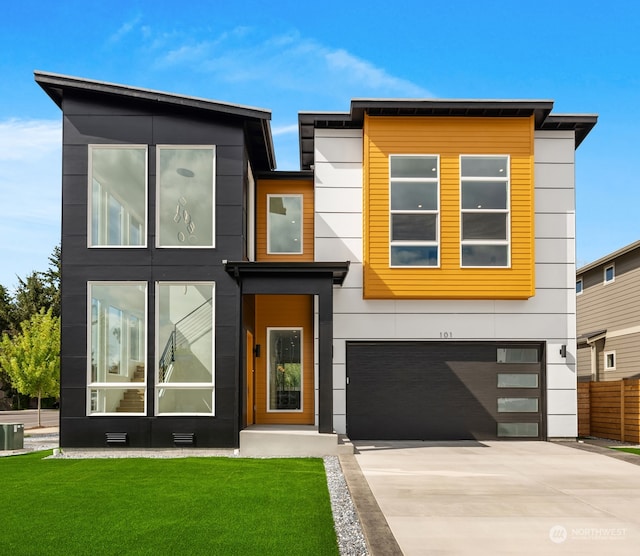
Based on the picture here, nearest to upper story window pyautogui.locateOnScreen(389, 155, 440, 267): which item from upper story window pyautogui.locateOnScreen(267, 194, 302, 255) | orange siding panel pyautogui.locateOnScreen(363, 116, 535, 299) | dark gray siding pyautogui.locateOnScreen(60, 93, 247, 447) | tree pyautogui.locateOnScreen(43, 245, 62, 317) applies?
orange siding panel pyautogui.locateOnScreen(363, 116, 535, 299)

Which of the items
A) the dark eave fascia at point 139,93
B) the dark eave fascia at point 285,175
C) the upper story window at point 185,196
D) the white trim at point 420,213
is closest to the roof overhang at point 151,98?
the dark eave fascia at point 139,93

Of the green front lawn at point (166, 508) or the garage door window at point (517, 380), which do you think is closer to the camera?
the green front lawn at point (166, 508)

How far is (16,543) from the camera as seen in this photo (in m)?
6.05

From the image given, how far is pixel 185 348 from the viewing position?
41.4ft

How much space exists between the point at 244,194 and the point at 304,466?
535 centimetres

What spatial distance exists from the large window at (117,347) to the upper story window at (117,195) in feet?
2.97

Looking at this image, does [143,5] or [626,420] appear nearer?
[143,5]

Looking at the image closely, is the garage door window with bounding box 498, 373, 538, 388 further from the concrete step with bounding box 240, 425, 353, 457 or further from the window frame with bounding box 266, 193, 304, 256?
the window frame with bounding box 266, 193, 304, 256

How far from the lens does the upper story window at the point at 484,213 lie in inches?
561

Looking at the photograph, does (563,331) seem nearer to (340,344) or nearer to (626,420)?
(626,420)

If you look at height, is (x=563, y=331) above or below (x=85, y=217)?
below

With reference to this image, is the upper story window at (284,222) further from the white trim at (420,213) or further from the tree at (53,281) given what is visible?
the tree at (53,281)

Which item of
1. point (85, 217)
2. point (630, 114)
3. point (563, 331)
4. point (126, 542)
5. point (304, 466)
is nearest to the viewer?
point (126, 542)

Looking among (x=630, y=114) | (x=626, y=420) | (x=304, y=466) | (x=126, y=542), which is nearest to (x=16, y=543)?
(x=126, y=542)
